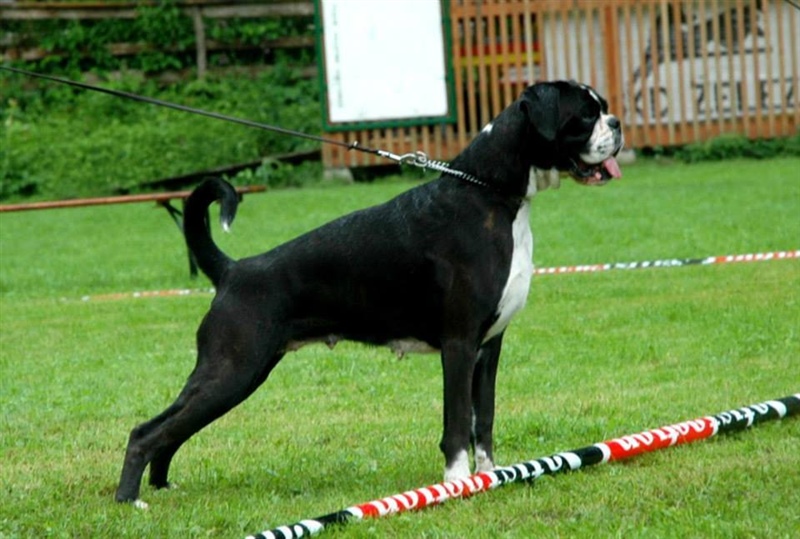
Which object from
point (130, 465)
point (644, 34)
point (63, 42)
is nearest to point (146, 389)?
point (130, 465)

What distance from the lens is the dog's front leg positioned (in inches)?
229

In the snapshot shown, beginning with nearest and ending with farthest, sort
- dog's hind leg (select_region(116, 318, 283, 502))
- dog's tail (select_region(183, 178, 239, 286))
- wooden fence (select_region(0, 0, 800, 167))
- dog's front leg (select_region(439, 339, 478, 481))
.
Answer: dog's front leg (select_region(439, 339, 478, 481))
dog's hind leg (select_region(116, 318, 283, 502))
dog's tail (select_region(183, 178, 239, 286))
wooden fence (select_region(0, 0, 800, 167))

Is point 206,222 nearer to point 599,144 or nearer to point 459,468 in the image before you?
point 459,468

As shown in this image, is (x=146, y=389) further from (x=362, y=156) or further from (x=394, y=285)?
(x=362, y=156)

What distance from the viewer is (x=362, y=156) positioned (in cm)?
2191

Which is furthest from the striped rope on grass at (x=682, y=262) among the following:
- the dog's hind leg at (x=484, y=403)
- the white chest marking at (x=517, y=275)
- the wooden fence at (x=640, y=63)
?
the wooden fence at (x=640, y=63)

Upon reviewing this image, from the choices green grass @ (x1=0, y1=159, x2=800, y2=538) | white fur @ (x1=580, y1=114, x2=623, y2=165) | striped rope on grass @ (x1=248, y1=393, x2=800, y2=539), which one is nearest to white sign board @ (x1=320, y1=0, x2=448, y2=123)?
green grass @ (x1=0, y1=159, x2=800, y2=538)

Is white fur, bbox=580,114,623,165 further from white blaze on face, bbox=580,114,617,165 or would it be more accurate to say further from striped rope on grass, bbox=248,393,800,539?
striped rope on grass, bbox=248,393,800,539

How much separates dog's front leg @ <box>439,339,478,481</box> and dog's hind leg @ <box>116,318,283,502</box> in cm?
67

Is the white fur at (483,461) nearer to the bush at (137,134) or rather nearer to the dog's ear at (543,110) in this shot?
the dog's ear at (543,110)

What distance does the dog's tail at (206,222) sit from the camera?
20.2 feet

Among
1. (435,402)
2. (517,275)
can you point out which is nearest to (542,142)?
(517,275)

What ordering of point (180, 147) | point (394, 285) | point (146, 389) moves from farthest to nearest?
1. point (180, 147)
2. point (146, 389)
3. point (394, 285)

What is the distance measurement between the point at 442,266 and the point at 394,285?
0.21 meters
